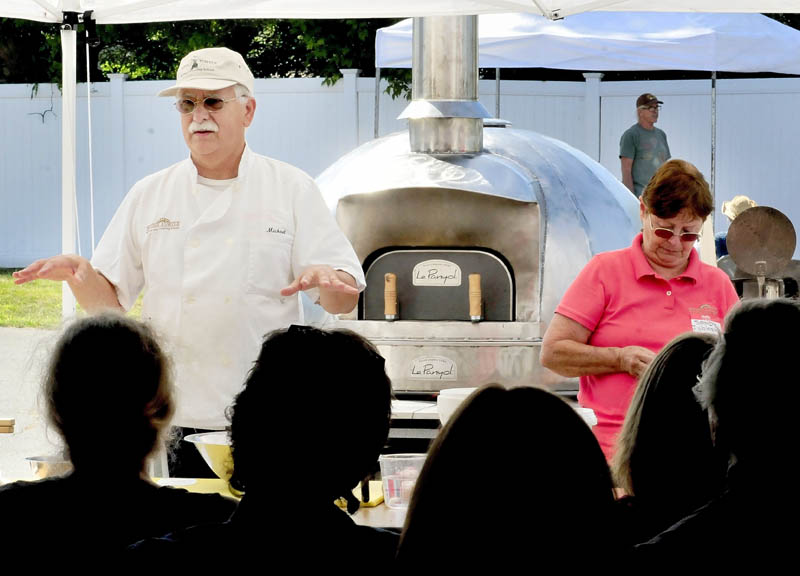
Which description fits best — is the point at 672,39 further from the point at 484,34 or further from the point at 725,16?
the point at 484,34

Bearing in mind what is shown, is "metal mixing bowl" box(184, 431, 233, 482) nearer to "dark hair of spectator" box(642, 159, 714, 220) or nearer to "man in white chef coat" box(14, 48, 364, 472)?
"man in white chef coat" box(14, 48, 364, 472)

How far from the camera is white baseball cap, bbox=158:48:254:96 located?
3504 millimetres

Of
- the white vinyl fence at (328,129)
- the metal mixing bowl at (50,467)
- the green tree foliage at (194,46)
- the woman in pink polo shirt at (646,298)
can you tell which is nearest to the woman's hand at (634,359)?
the woman in pink polo shirt at (646,298)

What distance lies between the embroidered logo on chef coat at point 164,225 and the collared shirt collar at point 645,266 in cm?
131

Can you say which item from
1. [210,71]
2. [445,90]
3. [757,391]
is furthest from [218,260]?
[445,90]

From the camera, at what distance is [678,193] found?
337 centimetres

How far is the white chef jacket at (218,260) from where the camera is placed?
3.45 meters

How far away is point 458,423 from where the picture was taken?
1.57 meters

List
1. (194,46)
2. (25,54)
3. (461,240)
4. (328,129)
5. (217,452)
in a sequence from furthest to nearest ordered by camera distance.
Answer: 1. (25,54)
2. (194,46)
3. (328,129)
4. (461,240)
5. (217,452)

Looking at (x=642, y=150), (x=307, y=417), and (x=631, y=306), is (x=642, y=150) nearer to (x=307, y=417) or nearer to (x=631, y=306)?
(x=631, y=306)

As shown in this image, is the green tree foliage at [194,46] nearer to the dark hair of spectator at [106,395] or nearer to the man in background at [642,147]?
the man in background at [642,147]

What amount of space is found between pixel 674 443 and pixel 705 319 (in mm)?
1332

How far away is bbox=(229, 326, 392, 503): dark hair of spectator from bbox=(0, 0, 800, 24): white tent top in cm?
231

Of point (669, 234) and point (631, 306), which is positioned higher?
point (669, 234)
